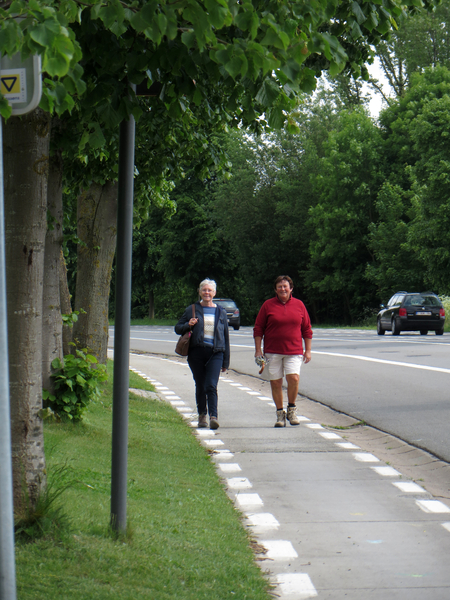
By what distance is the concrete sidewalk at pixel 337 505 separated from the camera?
4.52 metres

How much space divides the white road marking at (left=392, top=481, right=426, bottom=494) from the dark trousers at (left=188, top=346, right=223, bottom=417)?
3.59 meters

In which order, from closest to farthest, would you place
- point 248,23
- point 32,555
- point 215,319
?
point 248,23, point 32,555, point 215,319

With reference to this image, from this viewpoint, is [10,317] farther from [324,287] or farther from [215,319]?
[324,287]

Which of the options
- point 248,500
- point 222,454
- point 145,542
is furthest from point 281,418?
point 145,542

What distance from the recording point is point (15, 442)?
4.64 m

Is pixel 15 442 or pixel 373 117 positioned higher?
pixel 373 117

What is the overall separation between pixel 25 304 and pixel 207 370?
582 centimetres

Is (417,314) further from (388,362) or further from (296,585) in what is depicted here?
(296,585)

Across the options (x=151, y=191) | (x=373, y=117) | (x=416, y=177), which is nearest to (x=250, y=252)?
(x=373, y=117)

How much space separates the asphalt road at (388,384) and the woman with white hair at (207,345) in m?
2.07

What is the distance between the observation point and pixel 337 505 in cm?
625

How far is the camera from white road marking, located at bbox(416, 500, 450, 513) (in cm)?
607

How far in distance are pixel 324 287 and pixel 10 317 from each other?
167 ft

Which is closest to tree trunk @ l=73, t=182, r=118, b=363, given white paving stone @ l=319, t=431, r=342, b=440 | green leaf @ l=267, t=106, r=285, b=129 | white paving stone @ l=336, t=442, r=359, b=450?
white paving stone @ l=319, t=431, r=342, b=440
